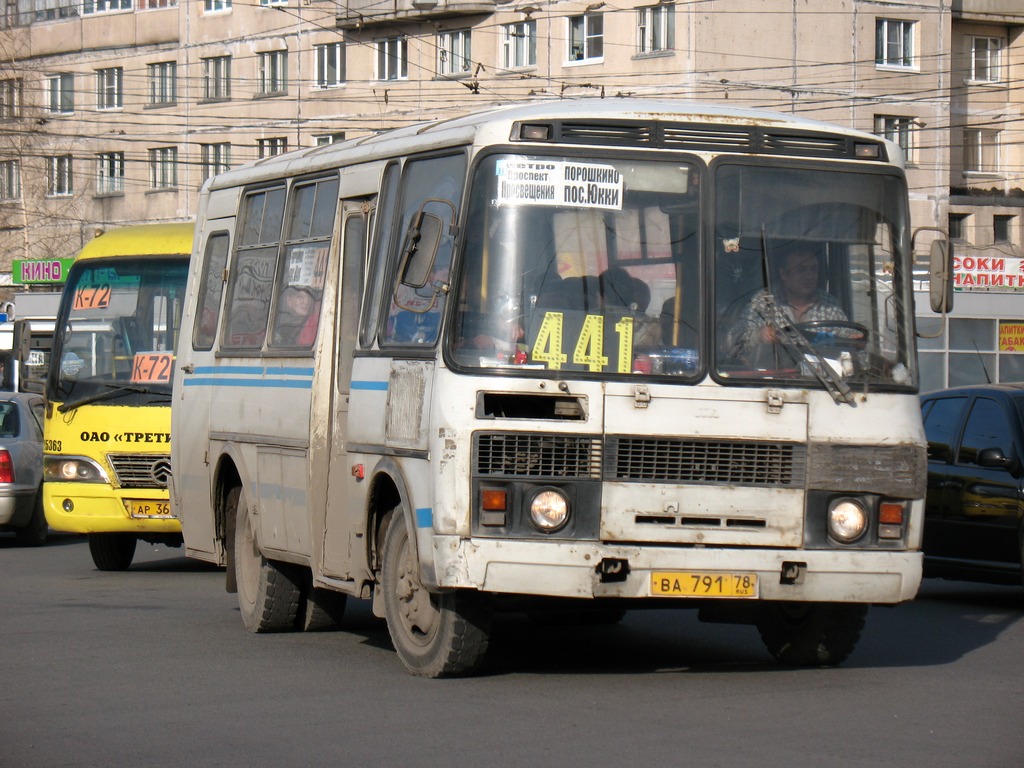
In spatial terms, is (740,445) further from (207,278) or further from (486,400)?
(207,278)

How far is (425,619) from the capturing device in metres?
9.23

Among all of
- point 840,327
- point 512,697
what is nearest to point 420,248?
point 840,327

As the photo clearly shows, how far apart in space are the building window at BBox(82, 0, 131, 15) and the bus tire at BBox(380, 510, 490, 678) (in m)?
65.1

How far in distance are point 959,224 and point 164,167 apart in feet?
94.6

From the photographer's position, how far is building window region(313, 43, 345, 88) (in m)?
63.7

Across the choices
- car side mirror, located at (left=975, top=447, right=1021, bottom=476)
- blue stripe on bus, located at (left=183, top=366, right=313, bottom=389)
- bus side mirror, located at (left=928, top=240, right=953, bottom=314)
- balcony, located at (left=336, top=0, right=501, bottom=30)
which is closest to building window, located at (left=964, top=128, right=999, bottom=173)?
balcony, located at (left=336, top=0, right=501, bottom=30)

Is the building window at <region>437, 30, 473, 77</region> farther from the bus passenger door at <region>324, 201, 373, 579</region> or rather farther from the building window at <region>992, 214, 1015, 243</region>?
the bus passenger door at <region>324, 201, 373, 579</region>

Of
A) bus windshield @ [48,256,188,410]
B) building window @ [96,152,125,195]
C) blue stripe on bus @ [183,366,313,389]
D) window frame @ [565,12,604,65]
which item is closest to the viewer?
blue stripe on bus @ [183,366,313,389]

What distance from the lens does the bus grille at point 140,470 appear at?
16.4 m

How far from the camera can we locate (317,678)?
9.49 m

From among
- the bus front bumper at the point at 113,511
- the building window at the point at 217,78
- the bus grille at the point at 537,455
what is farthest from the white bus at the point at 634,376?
the building window at the point at 217,78

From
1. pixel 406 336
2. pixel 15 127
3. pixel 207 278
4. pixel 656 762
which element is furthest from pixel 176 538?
pixel 15 127

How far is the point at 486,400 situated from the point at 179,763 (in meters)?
2.27

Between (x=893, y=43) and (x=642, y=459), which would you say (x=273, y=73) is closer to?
(x=893, y=43)
